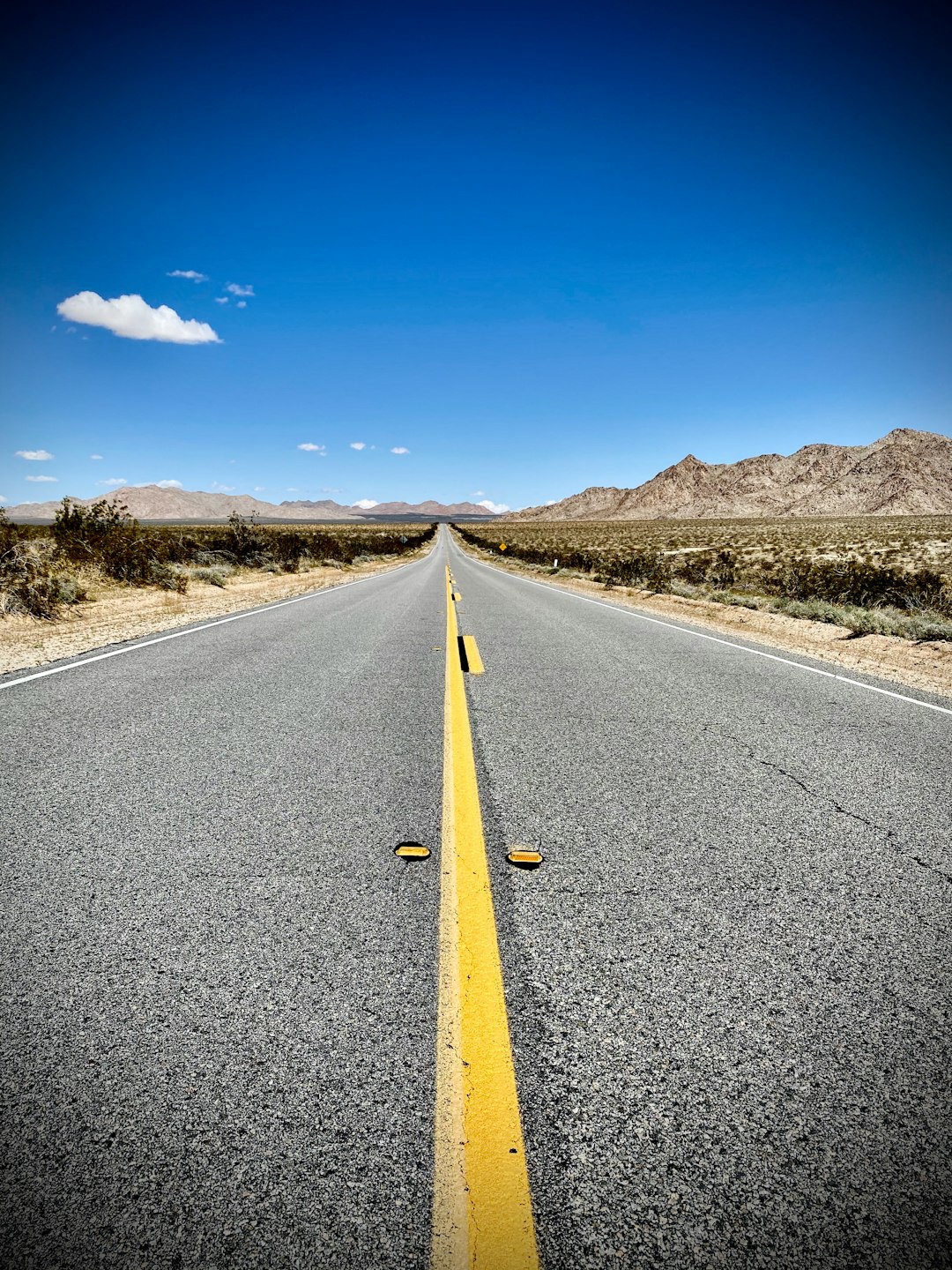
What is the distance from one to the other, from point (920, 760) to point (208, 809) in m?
4.50

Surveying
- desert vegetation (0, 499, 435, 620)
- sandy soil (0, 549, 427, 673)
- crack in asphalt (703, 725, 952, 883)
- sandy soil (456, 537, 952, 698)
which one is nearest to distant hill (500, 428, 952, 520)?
sandy soil (456, 537, 952, 698)

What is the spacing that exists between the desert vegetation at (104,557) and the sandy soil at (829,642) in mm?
11619

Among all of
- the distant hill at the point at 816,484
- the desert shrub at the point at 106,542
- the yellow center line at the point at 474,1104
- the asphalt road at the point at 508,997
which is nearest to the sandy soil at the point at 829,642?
the asphalt road at the point at 508,997

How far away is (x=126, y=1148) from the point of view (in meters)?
1.36

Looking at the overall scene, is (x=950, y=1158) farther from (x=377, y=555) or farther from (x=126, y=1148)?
(x=377, y=555)

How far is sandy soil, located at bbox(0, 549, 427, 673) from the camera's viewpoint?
7285mm

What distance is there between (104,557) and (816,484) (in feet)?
528

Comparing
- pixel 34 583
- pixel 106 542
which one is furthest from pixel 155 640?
pixel 106 542

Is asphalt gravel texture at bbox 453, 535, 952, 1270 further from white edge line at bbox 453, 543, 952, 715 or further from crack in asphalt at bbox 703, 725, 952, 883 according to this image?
white edge line at bbox 453, 543, 952, 715

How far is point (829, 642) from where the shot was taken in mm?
Answer: 9414

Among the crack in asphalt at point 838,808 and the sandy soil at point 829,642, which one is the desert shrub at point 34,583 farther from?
the sandy soil at point 829,642

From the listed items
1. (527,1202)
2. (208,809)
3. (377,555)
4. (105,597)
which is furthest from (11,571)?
(377,555)

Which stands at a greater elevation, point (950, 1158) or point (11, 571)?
point (11, 571)

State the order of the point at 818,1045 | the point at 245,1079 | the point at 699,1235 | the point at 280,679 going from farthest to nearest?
1. the point at 280,679
2. the point at 818,1045
3. the point at 245,1079
4. the point at 699,1235
